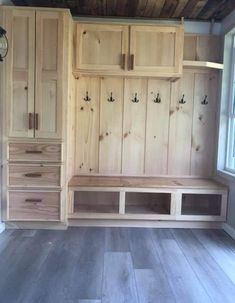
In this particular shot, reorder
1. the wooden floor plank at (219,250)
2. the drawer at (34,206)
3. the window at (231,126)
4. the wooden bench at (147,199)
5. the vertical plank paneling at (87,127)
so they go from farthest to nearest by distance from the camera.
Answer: the vertical plank paneling at (87,127) → the window at (231,126) → the wooden bench at (147,199) → the drawer at (34,206) → the wooden floor plank at (219,250)

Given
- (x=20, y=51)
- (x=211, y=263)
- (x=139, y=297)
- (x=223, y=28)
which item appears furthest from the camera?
(x=223, y=28)

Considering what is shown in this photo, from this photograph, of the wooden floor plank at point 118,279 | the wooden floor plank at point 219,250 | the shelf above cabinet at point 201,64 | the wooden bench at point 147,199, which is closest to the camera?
the wooden floor plank at point 118,279

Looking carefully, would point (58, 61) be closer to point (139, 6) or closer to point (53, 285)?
point (139, 6)

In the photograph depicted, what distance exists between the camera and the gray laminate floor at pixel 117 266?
1.92 meters

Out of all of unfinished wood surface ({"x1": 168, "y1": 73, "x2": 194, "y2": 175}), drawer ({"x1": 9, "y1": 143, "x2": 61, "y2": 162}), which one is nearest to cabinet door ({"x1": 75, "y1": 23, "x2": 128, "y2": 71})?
unfinished wood surface ({"x1": 168, "y1": 73, "x2": 194, "y2": 175})

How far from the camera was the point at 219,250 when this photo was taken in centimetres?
269

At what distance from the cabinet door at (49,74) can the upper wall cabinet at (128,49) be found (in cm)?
30

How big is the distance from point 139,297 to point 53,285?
0.59 m

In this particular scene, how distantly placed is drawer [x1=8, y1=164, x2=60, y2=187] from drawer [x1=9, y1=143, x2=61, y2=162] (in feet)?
0.24

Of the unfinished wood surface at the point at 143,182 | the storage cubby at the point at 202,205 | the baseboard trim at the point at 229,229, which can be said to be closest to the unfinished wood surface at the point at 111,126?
the unfinished wood surface at the point at 143,182

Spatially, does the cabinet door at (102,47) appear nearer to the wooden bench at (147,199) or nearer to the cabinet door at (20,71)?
the cabinet door at (20,71)

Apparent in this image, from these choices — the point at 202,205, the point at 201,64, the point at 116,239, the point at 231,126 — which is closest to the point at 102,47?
the point at 201,64

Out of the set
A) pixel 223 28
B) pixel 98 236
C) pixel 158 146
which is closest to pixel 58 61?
pixel 158 146

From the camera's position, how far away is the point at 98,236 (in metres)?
2.94
